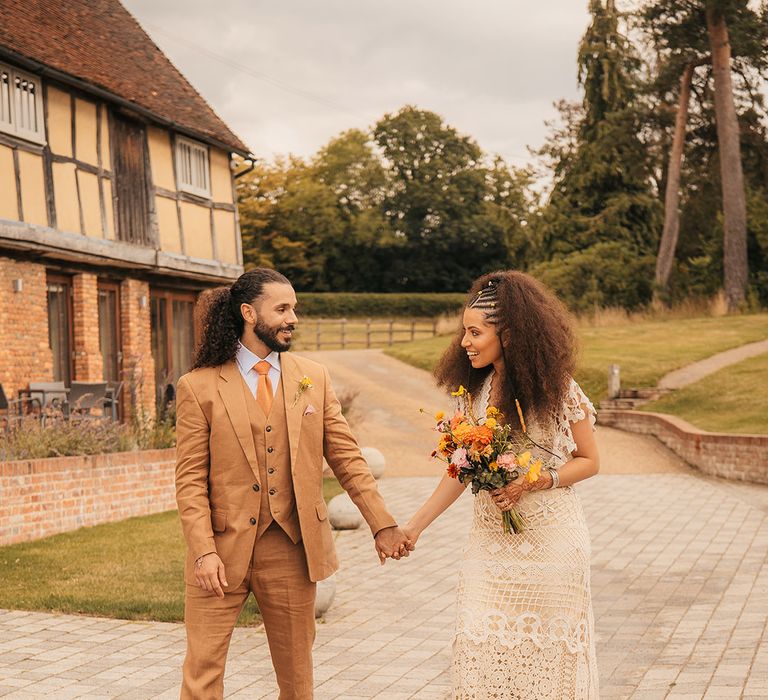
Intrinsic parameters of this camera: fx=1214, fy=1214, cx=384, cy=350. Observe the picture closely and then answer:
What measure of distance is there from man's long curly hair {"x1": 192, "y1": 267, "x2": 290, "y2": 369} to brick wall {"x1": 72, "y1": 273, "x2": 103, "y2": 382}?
1610 cm

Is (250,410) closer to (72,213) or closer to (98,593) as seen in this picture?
(98,593)

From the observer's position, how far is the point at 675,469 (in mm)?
20500

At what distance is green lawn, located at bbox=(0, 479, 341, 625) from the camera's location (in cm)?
900

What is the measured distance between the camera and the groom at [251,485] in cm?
454

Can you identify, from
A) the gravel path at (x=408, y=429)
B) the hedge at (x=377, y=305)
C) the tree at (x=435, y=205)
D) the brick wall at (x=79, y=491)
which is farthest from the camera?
the tree at (x=435, y=205)

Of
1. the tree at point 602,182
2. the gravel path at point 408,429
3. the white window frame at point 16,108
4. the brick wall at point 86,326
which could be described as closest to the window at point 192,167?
the brick wall at point 86,326

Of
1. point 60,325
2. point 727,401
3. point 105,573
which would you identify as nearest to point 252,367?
point 105,573

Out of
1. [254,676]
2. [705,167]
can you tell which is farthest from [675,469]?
[705,167]

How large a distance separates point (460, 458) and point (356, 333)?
5168cm

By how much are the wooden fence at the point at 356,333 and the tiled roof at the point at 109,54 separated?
951 inches

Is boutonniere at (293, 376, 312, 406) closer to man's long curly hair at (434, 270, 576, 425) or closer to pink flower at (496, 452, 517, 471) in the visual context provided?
man's long curly hair at (434, 270, 576, 425)

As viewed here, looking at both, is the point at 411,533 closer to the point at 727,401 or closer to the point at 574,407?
the point at 574,407

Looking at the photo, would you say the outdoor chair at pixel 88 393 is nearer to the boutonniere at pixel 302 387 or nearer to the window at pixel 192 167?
the window at pixel 192 167

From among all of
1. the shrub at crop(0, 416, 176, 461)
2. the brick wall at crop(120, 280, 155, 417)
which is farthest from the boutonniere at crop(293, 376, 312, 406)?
the brick wall at crop(120, 280, 155, 417)
